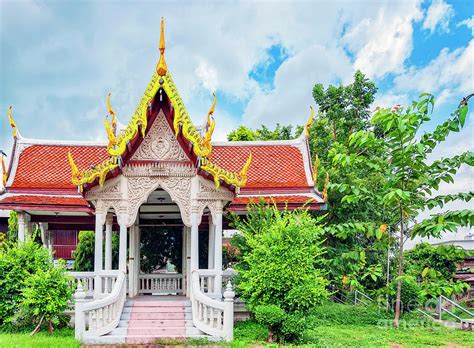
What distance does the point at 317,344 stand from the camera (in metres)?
8.89

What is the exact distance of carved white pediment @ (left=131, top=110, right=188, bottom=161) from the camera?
10523mm

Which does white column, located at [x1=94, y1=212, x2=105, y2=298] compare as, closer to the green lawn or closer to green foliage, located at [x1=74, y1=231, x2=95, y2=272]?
the green lawn

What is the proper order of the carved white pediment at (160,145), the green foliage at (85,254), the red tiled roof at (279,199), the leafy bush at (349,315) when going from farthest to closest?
1. the green foliage at (85,254)
2. the red tiled roof at (279,199)
3. the leafy bush at (349,315)
4. the carved white pediment at (160,145)

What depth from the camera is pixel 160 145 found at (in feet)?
34.8

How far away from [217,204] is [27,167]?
6.51 meters

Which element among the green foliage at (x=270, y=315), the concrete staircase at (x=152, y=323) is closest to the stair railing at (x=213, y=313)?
the concrete staircase at (x=152, y=323)

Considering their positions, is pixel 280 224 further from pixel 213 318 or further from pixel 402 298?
pixel 402 298

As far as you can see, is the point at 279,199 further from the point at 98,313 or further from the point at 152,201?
the point at 98,313

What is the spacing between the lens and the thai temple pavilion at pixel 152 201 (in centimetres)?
944

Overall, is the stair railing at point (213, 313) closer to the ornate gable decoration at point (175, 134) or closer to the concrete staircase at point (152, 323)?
the concrete staircase at point (152, 323)

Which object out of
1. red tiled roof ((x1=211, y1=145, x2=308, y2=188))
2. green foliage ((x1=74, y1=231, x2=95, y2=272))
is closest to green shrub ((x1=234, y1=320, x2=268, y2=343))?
red tiled roof ((x1=211, y1=145, x2=308, y2=188))

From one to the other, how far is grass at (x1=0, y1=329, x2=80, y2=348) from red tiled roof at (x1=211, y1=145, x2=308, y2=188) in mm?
6288

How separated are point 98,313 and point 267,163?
283 inches

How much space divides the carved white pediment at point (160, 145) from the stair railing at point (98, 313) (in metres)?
2.82
